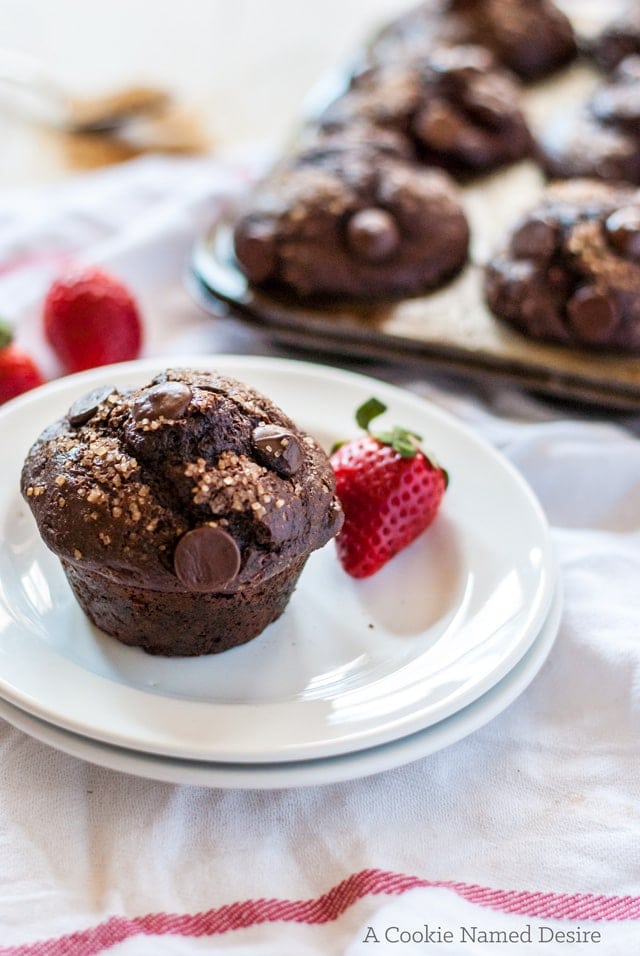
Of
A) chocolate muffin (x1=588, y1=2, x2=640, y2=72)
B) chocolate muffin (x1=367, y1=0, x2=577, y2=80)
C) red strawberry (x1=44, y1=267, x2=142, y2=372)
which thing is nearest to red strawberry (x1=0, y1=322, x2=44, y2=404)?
red strawberry (x1=44, y1=267, x2=142, y2=372)

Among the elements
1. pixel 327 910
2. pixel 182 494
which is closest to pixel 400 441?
pixel 182 494

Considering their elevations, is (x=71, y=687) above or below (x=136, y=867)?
above

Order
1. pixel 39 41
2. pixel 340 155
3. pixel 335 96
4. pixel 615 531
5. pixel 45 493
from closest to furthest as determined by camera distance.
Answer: pixel 45 493 → pixel 615 531 → pixel 340 155 → pixel 335 96 → pixel 39 41

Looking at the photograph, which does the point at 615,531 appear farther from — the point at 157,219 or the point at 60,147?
the point at 60,147

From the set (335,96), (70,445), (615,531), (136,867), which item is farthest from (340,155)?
(136,867)

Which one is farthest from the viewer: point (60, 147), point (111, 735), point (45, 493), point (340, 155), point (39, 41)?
point (39, 41)

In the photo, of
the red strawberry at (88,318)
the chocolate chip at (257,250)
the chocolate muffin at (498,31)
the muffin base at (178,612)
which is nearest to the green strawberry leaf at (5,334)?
the red strawberry at (88,318)

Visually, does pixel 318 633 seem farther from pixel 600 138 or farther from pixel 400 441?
pixel 600 138
